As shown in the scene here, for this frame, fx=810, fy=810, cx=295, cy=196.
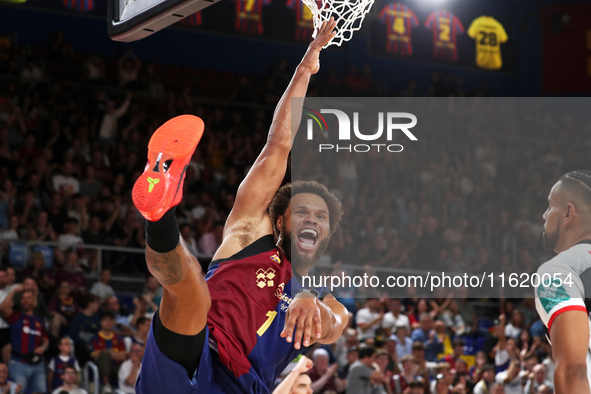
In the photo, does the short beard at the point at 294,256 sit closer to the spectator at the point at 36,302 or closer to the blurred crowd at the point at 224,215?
the blurred crowd at the point at 224,215

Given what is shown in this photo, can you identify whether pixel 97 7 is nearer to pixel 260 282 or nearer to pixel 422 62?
pixel 422 62

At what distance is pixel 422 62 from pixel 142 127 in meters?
7.88

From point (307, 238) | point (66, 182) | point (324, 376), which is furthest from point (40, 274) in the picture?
point (307, 238)

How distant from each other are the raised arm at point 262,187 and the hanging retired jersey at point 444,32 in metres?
15.5

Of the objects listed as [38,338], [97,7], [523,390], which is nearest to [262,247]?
[38,338]

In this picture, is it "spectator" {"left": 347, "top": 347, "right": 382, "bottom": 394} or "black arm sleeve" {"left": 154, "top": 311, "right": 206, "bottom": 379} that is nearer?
"black arm sleeve" {"left": 154, "top": 311, "right": 206, "bottom": 379}

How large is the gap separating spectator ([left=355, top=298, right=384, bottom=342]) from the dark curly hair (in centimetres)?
609

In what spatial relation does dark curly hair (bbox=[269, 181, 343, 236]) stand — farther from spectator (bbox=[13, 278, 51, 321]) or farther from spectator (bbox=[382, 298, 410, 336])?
spectator (bbox=[382, 298, 410, 336])

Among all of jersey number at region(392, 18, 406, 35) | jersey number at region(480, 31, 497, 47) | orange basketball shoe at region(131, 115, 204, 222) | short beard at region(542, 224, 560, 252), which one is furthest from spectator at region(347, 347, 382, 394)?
jersey number at region(480, 31, 497, 47)

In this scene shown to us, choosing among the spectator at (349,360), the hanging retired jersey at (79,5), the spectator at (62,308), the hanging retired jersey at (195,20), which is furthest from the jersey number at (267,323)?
the hanging retired jersey at (195,20)

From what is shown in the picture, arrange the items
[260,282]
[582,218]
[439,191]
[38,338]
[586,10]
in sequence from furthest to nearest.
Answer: [586,10] < [439,191] < [38,338] < [260,282] < [582,218]

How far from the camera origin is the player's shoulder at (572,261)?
396 centimetres

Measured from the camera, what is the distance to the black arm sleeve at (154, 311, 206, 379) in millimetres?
3824

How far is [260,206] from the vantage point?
465cm
